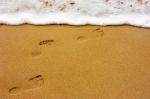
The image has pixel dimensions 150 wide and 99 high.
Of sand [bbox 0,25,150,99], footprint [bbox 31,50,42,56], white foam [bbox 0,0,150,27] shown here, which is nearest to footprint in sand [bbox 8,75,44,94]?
Answer: sand [bbox 0,25,150,99]

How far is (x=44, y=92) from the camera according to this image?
1.10m

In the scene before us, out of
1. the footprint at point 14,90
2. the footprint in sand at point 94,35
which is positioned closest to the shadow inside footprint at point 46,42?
the footprint in sand at point 94,35

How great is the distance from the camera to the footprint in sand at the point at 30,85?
111 centimetres

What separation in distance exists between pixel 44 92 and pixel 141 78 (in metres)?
0.51

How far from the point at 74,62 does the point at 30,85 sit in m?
0.28

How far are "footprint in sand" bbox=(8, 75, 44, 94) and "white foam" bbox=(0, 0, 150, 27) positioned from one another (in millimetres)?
513

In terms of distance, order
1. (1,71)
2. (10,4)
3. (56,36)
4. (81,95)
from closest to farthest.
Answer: (81,95) → (1,71) → (56,36) → (10,4)

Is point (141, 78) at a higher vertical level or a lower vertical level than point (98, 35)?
lower

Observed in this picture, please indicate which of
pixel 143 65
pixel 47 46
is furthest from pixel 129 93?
pixel 47 46

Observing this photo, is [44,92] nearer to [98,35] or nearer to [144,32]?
[98,35]

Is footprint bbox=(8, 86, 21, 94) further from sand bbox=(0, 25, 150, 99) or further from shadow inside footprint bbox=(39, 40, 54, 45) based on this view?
shadow inside footprint bbox=(39, 40, 54, 45)

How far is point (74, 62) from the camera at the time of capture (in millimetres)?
1243

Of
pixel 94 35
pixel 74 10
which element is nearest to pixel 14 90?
pixel 94 35

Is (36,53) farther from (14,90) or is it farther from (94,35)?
(94,35)
